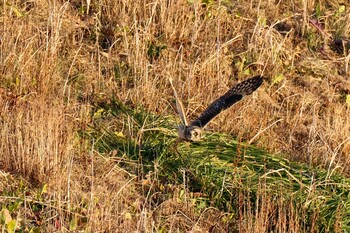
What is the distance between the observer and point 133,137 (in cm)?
750

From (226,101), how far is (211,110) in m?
0.13

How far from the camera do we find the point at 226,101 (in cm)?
696

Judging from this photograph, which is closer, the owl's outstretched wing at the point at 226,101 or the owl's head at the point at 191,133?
the owl's head at the point at 191,133

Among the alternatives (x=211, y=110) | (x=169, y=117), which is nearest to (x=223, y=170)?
(x=211, y=110)

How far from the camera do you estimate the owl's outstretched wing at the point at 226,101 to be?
272 inches

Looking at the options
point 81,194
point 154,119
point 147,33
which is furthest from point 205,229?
point 147,33

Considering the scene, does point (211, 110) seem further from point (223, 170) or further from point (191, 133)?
point (223, 170)

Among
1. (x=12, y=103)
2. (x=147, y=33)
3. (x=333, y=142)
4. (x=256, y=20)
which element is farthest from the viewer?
(x=256, y=20)

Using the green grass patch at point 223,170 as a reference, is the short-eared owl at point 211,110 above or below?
above

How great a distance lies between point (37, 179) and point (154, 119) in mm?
1554

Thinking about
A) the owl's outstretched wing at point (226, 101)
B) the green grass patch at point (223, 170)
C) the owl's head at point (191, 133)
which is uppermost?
the owl's outstretched wing at point (226, 101)

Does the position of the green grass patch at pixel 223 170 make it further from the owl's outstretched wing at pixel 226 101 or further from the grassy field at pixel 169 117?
the owl's outstretched wing at pixel 226 101

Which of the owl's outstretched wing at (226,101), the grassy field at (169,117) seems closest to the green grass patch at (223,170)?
the grassy field at (169,117)

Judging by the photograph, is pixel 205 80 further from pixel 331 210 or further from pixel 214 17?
pixel 331 210
